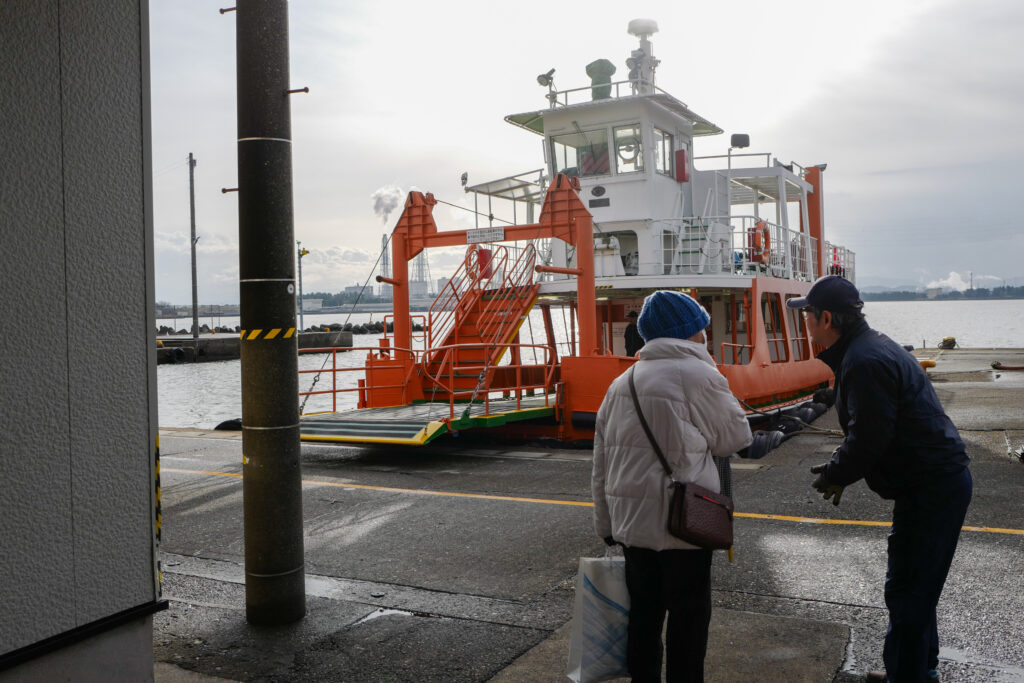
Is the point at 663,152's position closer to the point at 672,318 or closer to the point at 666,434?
the point at 672,318

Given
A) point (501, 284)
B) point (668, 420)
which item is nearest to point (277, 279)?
point (668, 420)

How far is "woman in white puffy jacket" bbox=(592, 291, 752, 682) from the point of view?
3.25 metres

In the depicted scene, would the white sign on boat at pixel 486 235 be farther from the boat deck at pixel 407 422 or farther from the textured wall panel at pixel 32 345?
the textured wall panel at pixel 32 345

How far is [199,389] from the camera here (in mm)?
43938

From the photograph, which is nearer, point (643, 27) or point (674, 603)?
point (674, 603)

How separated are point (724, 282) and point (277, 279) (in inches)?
459

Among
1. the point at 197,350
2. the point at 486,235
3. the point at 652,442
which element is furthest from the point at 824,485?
the point at 197,350

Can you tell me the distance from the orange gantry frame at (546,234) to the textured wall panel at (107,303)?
9773 mm

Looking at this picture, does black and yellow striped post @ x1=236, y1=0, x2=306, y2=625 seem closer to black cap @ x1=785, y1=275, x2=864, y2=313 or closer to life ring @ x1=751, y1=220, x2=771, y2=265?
black cap @ x1=785, y1=275, x2=864, y2=313

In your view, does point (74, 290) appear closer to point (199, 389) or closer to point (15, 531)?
point (15, 531)

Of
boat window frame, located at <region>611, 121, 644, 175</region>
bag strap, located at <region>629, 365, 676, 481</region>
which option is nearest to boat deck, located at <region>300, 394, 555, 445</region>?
boat window frame, located at <region>611, 121, 644, 175</region>

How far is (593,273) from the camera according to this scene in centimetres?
1380

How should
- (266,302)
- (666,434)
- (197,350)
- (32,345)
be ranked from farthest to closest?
(197,350), (266,302), (32,345), (666,434)

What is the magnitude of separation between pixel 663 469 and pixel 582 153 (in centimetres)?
1551
